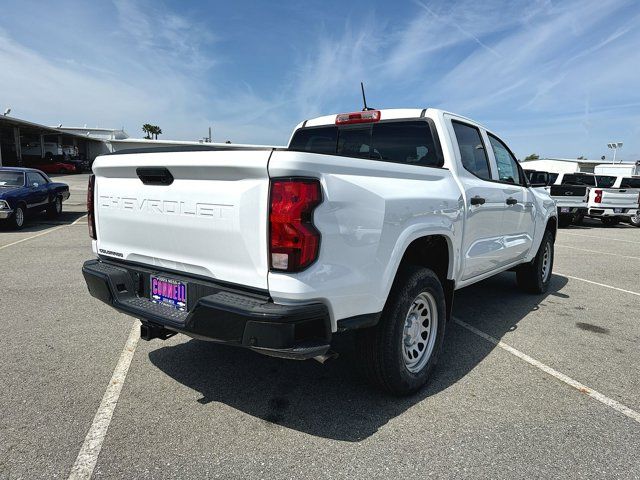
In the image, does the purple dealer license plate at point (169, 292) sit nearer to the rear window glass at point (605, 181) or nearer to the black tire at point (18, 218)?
the black tire at point (18, 218)

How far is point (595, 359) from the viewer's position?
386 cm

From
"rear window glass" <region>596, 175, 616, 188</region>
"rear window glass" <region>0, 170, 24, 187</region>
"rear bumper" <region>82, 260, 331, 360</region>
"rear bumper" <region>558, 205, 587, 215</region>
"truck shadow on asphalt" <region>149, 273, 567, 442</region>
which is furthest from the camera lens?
"rear window glass" <region>596, 175, 616, 188</region>

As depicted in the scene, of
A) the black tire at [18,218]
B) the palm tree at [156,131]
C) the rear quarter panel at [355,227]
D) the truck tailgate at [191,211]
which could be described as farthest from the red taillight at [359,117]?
the palm tree at [156,131]

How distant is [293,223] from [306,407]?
1390 mm

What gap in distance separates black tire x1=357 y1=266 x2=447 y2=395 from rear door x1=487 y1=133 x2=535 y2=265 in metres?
1.77

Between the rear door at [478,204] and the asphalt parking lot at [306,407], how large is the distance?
79 centimetres

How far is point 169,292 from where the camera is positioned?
274 centimetres

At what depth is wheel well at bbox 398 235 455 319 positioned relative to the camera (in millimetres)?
3184

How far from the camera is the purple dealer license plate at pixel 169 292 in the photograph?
8.72 ft

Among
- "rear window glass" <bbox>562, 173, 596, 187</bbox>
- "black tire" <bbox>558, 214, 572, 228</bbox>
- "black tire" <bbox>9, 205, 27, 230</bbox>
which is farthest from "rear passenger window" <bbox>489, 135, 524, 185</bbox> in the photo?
"rear window glass" <bbox>562, 173, 596, 187</bbox>

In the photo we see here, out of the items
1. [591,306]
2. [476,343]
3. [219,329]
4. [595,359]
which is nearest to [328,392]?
[219,329]

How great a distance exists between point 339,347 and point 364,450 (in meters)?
1.48

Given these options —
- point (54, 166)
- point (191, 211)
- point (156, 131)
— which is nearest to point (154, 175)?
point (191, 211)

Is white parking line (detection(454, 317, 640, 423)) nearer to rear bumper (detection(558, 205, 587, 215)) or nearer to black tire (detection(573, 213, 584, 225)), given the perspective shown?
rear bumper (detection(558, 205, 587, 215))
